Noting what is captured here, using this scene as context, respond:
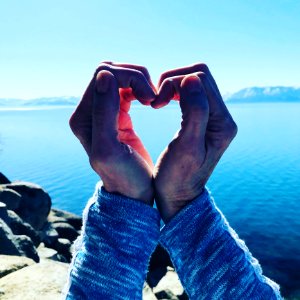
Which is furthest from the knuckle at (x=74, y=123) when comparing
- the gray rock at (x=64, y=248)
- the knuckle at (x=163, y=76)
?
the gray rock at (x=64, y=248)

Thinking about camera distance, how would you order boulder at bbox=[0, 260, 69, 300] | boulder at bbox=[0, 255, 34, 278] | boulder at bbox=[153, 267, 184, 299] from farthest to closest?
boulder at bbox=[153, 267, 184, 299] < boulder at bbox=[0, 255, 34, 278] < boulder at bbox=[0, 260, 69, 300]

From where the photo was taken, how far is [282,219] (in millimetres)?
23031

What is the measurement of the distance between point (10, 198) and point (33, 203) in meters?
1.61

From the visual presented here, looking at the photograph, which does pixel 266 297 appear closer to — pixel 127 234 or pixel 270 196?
pixel 127 234

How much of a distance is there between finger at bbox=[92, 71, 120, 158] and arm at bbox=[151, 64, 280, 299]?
235 mm

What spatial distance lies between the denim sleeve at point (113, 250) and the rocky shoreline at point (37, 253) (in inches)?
83.0

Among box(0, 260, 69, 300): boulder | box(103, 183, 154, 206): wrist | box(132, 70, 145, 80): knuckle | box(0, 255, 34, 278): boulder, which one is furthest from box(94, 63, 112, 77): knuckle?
box(0, 255, 34, 278): boulder

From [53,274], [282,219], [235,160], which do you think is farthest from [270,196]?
[53,274]

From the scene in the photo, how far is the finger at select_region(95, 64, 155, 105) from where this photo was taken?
1844mm

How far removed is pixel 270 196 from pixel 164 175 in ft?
90.7

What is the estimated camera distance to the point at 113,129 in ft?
5.90

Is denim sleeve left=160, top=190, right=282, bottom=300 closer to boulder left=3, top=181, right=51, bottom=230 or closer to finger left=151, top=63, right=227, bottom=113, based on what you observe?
finger left=151, top=63, right=227, bottom=113

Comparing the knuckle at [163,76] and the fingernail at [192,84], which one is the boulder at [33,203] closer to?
the knuckle at [163,76]

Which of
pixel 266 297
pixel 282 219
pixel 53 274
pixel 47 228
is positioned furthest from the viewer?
pixel 282 219
